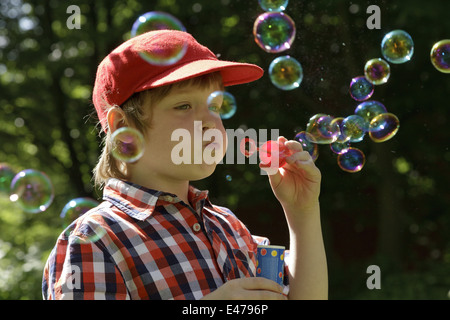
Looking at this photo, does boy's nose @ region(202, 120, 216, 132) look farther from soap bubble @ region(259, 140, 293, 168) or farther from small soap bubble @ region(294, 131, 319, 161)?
small soap bubble @ region(294, 131, 319, 161)

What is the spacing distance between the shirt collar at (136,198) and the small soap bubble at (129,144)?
A: 74 millimetres

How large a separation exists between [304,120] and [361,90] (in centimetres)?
309

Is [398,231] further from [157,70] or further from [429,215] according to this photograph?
[157,70]

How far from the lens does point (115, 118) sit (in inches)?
67.3

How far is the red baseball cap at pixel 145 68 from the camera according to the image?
5.31ft

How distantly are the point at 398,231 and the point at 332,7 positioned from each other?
2.89 m

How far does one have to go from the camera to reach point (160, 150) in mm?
1587

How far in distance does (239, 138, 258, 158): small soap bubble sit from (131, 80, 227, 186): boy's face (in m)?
0.23

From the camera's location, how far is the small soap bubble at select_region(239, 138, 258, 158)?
183 centimetres

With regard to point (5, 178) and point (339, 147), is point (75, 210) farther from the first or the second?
point (339, 147)

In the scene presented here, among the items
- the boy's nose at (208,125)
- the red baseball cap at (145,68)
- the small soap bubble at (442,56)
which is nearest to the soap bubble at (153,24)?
the red baseball cap at (145,68)

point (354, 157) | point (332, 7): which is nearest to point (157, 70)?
point (354, 157)

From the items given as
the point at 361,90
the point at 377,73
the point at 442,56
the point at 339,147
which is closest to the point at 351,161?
the point at 339,147

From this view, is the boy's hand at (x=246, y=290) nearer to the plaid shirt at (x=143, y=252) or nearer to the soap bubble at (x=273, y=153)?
the plaid shirt at (x=143, y=252)
